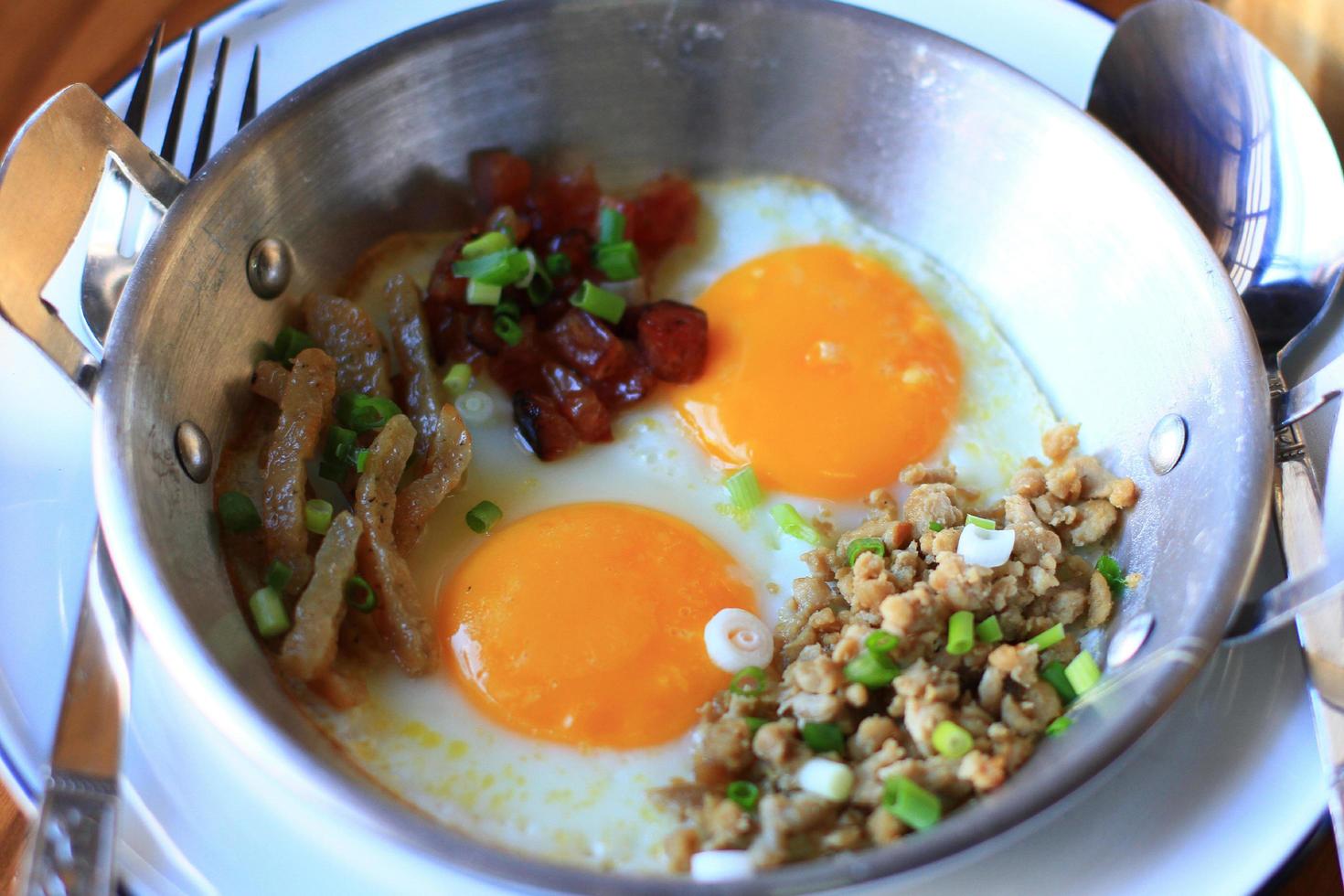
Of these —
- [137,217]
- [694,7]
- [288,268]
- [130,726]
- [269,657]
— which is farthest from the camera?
[694,7]

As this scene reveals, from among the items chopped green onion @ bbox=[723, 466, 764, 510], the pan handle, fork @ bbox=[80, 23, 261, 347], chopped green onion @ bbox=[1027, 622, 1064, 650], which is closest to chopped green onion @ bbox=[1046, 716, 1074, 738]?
chopped green onion @ bbox=[1027, 622, 1064, 650]

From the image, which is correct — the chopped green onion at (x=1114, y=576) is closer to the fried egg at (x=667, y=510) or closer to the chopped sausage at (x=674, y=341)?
the fried egg at (x=667, y=510)

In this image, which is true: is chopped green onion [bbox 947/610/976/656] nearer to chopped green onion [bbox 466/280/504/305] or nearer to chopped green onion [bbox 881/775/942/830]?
chopped green onion [bbox 881/775/942/830]

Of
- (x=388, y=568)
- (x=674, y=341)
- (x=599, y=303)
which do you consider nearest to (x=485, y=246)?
(x=599, y=303)

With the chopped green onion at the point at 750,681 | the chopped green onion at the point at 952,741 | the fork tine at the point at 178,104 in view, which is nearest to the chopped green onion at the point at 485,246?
the fork tine at the point at 178,104

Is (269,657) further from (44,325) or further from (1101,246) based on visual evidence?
(1101,246)

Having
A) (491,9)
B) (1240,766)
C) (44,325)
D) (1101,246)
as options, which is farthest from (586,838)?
(491,9)
